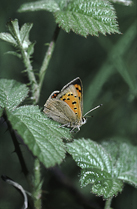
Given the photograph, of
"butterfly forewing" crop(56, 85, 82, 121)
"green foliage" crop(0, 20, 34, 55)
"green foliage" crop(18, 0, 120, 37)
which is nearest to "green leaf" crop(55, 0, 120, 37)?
"green foliage" crop(18, 0, 120, 37)

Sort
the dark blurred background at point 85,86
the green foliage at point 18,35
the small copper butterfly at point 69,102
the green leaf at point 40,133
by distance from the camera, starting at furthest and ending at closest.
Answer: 1. the dark blurred background at point 85,86
2. the small copper butterfly at point 69,102
3. the green foliage at point 18,35
4. the green leaf at point 40,133

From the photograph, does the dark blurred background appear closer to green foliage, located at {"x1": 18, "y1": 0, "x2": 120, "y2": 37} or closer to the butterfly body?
the butterfly body

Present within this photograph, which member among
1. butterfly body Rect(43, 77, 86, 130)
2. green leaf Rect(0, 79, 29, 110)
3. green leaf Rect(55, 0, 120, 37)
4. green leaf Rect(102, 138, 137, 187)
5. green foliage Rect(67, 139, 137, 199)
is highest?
green leaf Rect(55, 0, 120, 37)

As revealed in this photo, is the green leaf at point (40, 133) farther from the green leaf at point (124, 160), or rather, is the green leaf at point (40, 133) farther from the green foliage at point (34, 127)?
the green leaf at point (124, 160)

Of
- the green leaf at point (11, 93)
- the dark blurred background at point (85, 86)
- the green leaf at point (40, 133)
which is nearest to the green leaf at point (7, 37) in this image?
the green leaf at point (11, 93)

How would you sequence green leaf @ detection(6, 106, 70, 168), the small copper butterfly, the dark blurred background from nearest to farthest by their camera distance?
green leaf @ detection(6, 106, 70, 168) → the small copper butterfly → the dark blurred background

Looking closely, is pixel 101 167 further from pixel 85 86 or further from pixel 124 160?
pixel 85 86

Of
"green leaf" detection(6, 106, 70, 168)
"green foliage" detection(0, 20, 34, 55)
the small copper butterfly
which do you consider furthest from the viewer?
the small copper butterfly

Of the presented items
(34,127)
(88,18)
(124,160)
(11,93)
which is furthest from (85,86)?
(34,127)
